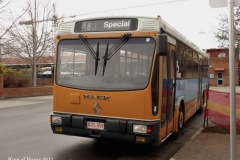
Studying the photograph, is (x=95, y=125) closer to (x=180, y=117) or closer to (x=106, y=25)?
(x=106, y=25)

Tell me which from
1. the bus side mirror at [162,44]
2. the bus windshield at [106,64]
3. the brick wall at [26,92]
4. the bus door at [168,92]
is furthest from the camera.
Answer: the brick wall at [26,92]

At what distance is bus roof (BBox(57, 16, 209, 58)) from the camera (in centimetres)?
653

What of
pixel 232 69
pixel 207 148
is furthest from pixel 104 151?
pixel 232 69

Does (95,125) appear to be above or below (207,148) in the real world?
above

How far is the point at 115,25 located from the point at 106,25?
22 cm

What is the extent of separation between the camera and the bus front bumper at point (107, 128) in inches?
247

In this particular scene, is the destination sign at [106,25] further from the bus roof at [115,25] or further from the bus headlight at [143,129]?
the bus headlight at [143,129]

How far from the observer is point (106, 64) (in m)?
6.68

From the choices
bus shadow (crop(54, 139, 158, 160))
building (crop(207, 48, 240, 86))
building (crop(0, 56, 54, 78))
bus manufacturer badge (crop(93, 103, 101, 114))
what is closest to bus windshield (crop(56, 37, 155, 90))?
bus manufacturer badge (crop(93, 103, 101, 114))

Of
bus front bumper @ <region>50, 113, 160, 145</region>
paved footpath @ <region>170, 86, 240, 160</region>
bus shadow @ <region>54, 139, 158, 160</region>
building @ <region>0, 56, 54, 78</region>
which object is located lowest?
bus shadow @ <region>54, 139, 158, 160</region>

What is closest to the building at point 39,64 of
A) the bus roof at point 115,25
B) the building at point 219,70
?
the building at point 219,70

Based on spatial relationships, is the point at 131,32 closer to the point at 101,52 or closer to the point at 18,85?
the point at 101,52

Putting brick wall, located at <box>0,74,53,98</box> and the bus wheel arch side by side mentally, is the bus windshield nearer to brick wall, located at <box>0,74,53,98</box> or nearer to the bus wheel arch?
the bus wheel arch

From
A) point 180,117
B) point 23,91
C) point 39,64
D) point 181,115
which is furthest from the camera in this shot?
point 39,64
